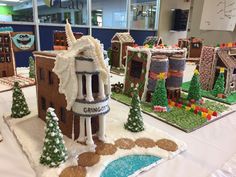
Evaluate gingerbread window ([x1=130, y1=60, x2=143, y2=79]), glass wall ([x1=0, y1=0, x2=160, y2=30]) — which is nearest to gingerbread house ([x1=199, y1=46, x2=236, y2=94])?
gingerbread window ([x1=130, y1=60, x2=143, y2=79])

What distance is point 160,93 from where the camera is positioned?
2221 millimetres

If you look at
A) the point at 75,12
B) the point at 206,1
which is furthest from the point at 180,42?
the point at 75,12

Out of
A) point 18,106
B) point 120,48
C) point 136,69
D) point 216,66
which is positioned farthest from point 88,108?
point 120,48

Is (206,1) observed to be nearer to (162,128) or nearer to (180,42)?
(180,42)

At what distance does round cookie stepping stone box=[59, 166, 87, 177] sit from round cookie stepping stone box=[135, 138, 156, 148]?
48cm

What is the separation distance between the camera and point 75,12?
5.39 meters

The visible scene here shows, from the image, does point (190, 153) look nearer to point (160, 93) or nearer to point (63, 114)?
point (160, 93)

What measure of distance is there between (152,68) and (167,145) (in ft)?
3.38

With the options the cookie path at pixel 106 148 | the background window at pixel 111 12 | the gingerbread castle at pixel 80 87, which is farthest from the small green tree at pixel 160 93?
the background window at pixel 111 12

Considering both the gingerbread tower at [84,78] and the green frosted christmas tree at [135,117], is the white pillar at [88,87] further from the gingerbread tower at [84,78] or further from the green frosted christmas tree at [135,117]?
the green frosted christmas tree at [135,117]

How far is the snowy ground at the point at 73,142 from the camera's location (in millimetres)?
1302

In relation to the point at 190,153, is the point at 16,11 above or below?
above

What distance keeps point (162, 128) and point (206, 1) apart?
189 inches

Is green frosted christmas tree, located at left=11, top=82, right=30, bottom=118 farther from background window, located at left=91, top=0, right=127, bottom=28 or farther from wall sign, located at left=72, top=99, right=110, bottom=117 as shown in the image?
background window, located at left=91, top=0, right=127, bottom=28
